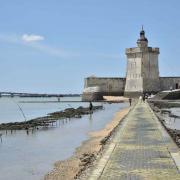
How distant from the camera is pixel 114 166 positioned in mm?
10711

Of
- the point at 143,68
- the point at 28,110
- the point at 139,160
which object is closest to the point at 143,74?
the point at 143,68

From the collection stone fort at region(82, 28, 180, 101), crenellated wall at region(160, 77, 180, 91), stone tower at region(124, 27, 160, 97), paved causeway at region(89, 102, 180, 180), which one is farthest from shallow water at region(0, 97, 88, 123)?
paved causeway at region(89, 102, 180, 180)

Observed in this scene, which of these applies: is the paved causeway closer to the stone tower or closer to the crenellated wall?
the stone tower

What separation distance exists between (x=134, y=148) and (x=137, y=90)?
76.0m

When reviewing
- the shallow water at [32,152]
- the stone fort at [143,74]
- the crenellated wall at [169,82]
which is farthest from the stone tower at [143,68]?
the shallow water at [32,152]

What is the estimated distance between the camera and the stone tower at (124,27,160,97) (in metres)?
88.5

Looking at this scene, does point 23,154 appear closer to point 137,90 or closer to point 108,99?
point 137,90

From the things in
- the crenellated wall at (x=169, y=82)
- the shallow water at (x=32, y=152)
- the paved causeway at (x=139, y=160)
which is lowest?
the shallow water at (x=32, y=152)

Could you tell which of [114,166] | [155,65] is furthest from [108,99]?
[114,166]

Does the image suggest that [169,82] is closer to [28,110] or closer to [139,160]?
[28,110]

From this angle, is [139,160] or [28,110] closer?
[139,160]

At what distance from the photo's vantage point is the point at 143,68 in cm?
8875

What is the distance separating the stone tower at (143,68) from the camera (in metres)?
88.5

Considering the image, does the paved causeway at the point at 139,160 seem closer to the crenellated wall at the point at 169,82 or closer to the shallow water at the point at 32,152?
the shallow water at the point at 32,152
